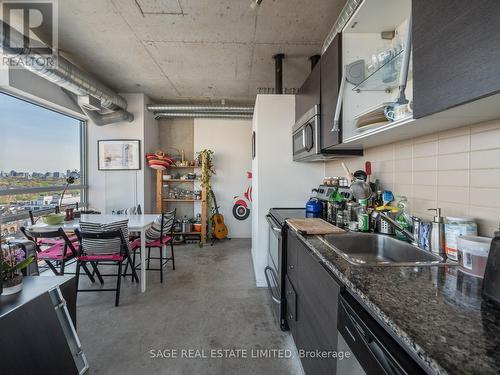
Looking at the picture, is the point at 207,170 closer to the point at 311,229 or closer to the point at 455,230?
the point at 311,229

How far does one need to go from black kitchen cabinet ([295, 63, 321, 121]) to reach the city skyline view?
3.42m

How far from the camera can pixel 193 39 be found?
2549 millimetres

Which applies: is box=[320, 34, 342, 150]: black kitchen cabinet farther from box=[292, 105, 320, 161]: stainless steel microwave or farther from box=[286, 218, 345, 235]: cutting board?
box=[286, 218, 345, 235]: cutting board

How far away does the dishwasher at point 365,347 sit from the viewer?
57 centimetres

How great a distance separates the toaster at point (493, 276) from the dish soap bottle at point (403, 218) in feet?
2.19

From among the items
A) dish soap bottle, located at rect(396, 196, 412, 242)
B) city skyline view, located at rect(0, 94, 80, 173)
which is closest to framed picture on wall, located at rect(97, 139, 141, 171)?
city skyline view, located at rect(0, 94, 80, 173)

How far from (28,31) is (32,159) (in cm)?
154

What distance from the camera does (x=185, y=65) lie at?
123 inches

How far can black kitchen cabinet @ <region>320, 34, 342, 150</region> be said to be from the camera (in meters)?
1.60

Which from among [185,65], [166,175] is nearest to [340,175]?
[185,65]

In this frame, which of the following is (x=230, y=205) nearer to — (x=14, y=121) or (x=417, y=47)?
(x=14, y=121)

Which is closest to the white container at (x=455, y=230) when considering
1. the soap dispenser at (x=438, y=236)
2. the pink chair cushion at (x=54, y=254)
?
the soap dispenser at (x=438, y=236)

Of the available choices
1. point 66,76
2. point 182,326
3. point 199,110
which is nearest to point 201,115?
point 199,110

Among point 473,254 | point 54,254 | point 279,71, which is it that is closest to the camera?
point 473,254
